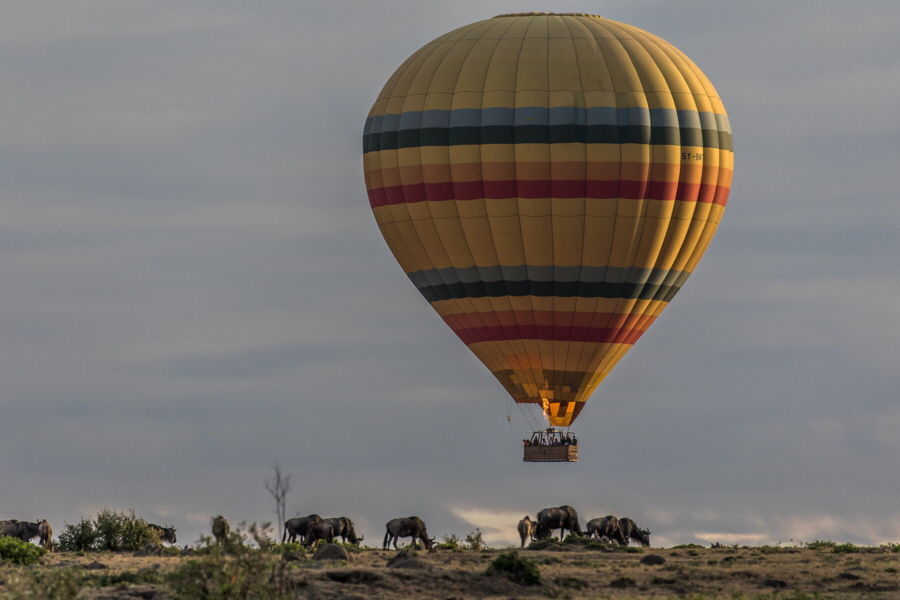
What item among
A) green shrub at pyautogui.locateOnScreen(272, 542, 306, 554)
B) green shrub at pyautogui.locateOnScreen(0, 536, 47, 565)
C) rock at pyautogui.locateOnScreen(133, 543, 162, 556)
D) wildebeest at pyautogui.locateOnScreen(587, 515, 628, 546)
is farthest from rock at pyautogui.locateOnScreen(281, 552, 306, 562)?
wildebeest at pyautogui.locateOnScreen(587, 515, 628, 546)

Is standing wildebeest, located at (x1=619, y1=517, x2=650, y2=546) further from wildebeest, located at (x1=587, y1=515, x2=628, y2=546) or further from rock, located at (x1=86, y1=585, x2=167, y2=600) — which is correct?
rock, located at (x1=86, y1=585, x2=167, y2=600)

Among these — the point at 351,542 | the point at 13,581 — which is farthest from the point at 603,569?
the point at 13,581

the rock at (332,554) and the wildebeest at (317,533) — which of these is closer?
the rock at (332,554)

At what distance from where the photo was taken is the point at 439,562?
53000 millimetres

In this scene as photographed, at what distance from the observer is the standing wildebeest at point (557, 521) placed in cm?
6353

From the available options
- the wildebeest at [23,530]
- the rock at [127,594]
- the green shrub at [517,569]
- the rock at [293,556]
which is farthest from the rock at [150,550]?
the green shrub at [517,569]

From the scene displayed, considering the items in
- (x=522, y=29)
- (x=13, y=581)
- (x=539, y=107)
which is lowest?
(x=13, y=581)

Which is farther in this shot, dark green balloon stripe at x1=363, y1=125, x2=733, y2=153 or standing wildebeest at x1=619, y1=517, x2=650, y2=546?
standing wildebeest at x1=619, y1=517, x2=650, y2=546

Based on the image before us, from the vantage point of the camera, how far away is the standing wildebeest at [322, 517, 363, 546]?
2395 inches

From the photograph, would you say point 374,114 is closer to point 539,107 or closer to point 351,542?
point 539,107

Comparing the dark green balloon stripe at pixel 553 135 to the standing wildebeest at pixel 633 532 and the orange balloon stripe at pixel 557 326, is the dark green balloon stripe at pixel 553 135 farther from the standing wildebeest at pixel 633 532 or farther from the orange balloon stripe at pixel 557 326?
the standing wildebeest at pixel 633 532

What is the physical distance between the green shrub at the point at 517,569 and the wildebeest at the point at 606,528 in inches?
623

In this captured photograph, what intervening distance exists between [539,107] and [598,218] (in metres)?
4.95

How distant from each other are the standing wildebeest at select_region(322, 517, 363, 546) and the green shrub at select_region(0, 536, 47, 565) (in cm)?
1186
